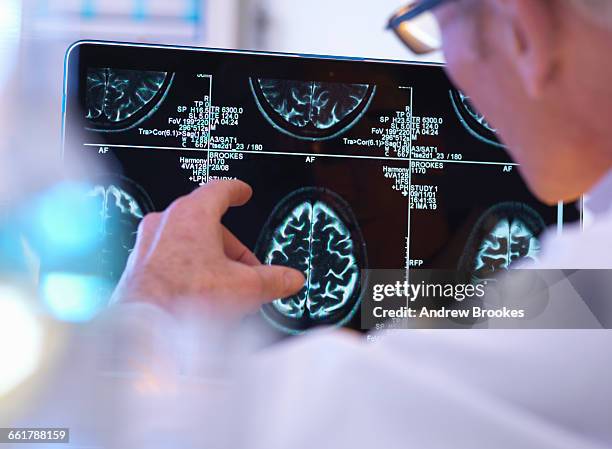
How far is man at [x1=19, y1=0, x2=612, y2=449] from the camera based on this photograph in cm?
49

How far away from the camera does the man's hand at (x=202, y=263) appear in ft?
3.32

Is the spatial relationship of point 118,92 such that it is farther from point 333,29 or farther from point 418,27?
point 418,27

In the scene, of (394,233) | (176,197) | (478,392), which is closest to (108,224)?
(176,197)

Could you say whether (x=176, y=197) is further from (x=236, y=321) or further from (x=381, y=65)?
(x=381, y=65)

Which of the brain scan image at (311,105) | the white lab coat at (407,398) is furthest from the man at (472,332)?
the brain scan image at (311,105)

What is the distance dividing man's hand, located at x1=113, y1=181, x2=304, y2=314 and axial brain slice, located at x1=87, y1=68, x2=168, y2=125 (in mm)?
167

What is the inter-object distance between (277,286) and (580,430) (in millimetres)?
582

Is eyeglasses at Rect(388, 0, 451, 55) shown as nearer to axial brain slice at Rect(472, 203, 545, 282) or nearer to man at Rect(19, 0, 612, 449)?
man at Rect(19, 0, 612, 449)

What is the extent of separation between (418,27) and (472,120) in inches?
7.9

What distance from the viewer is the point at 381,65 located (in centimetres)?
111

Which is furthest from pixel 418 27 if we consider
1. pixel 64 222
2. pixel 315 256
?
pixel 64 222

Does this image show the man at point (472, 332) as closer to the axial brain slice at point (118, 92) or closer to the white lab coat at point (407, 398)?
the white lab coat at point (407, 398)

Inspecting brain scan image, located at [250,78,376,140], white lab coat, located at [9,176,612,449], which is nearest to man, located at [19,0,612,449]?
white lab coat, located at [9,176,612,449]

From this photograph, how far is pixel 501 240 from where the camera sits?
1142mm
